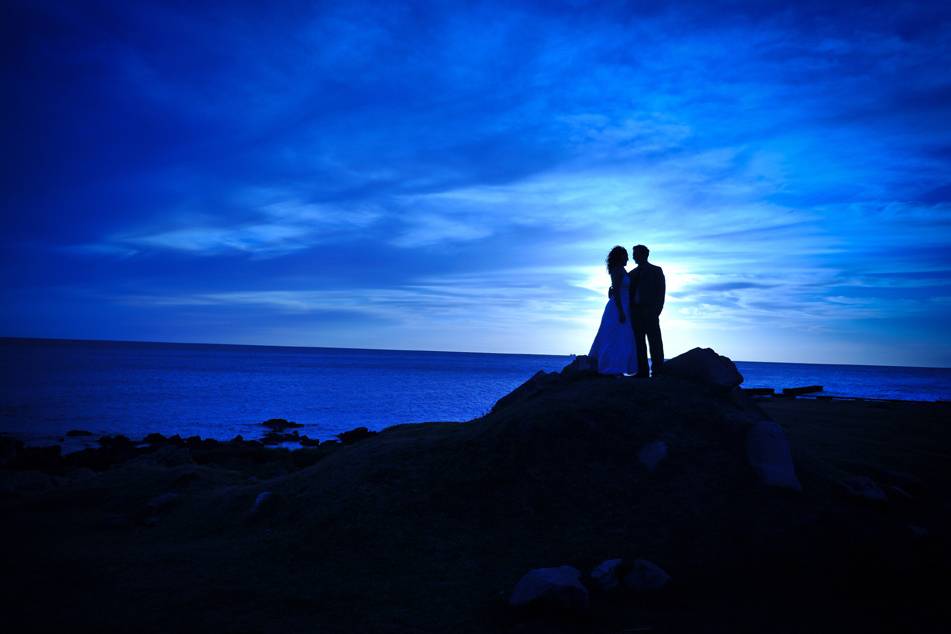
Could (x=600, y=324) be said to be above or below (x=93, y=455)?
above

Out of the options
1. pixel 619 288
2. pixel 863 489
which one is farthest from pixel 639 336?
pixel 863 489

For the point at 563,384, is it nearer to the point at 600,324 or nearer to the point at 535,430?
the point at 600,324

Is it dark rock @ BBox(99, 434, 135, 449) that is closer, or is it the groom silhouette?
the groom silhouette

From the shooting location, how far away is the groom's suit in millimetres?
13312

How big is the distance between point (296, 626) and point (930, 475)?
47.4ft

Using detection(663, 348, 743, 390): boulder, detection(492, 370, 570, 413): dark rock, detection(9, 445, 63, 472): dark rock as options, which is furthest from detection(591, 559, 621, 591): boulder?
detection(9, 445, 63, 472): dark rock

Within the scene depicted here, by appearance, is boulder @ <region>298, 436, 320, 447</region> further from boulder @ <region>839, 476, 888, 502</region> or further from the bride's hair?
boulder @ <region>839, 476, 888, 502</region>

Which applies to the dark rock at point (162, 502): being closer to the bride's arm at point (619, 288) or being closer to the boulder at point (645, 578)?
the boulder at point (645, 578)

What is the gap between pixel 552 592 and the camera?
6594mm

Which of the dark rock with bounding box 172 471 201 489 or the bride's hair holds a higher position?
the bride's hair

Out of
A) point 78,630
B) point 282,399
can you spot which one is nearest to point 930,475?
point 78,630

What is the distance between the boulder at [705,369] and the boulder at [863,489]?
2.68m

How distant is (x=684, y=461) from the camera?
9867 millimetres

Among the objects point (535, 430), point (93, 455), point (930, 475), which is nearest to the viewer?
point (535, 430)
